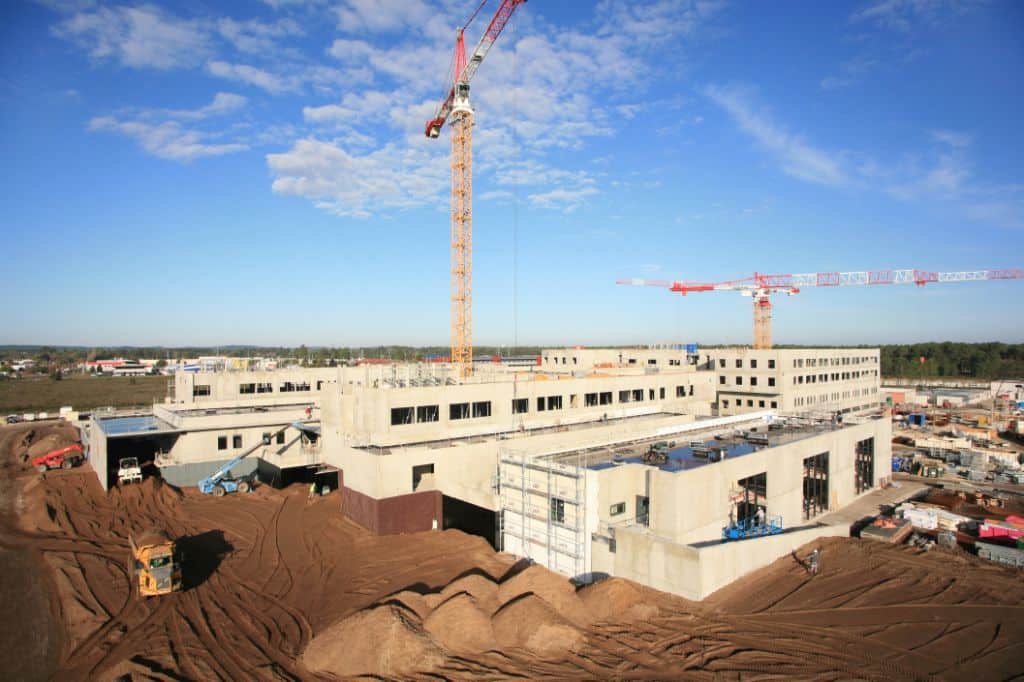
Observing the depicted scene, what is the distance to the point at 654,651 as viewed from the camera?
17.5m

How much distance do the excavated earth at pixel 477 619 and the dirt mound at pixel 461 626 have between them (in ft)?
0.12

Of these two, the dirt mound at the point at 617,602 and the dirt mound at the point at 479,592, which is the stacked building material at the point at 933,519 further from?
the dirt mound at the point at 479,592

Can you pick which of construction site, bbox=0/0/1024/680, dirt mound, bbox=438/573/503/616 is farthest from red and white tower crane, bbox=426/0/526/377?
dirt mound, bbox=438/573/503/616

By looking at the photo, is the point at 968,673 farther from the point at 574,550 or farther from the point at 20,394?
the point at 20,394

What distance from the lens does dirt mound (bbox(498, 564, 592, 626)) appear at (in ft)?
64.6

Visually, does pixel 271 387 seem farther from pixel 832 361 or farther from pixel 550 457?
pixel 832 361

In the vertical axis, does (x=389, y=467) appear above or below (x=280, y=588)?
above

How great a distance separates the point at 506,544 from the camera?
27438 millimetres

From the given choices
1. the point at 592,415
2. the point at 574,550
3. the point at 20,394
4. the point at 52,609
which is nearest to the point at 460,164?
the point at 592,415

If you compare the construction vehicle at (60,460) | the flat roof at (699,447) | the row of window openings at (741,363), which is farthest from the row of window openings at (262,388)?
the row of window openings at (741,363)

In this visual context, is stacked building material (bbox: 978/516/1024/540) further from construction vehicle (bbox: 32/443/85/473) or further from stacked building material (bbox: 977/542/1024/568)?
construction vehicle (bbox: 32/443/85/473)

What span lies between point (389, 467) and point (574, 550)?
10.6m

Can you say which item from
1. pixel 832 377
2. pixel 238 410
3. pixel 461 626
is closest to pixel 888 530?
pixel 461 626

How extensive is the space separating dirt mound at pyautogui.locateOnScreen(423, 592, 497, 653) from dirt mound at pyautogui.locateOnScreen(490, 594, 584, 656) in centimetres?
39
